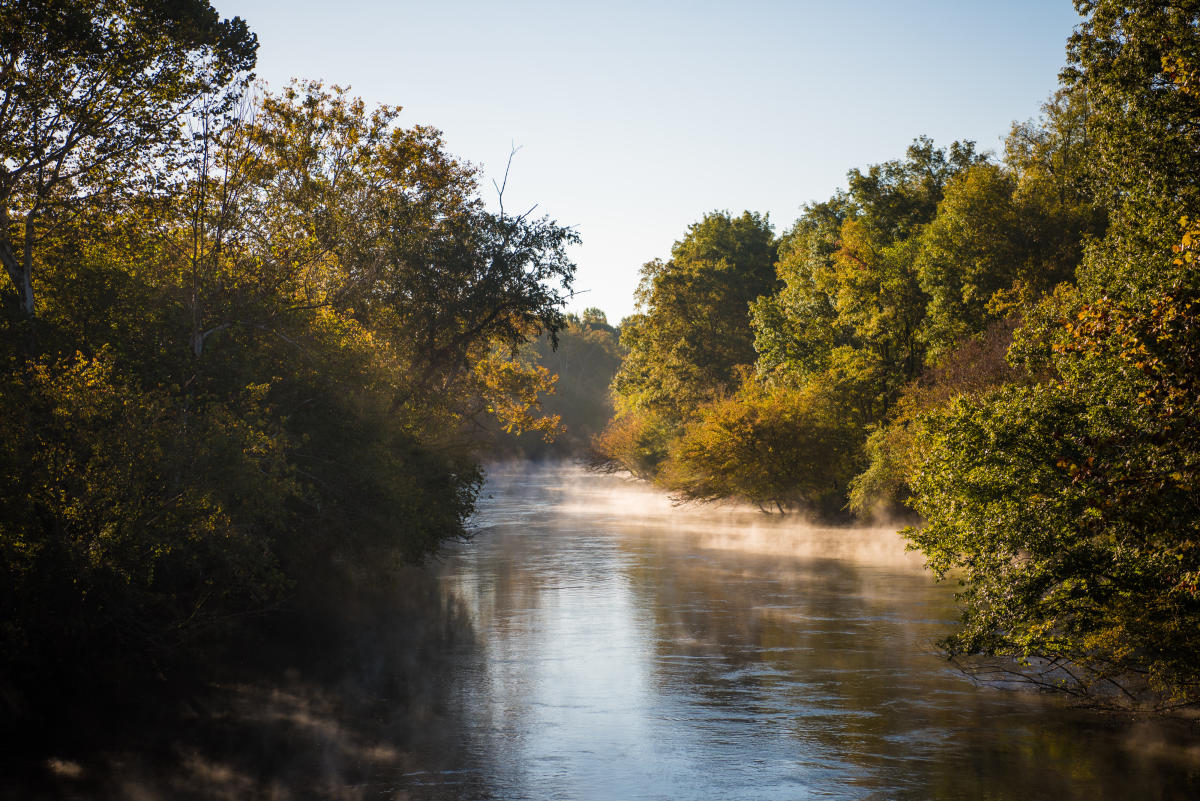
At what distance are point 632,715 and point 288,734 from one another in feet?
20.2

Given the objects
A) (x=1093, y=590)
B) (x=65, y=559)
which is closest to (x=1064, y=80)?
(x=1093, y=590)

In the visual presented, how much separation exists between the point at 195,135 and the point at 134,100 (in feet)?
5.31

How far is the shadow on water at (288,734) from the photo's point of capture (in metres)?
14.6

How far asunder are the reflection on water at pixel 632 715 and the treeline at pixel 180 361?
249cm

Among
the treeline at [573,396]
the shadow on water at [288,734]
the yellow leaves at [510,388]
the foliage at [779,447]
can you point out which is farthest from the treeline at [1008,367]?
the treeline at [573,396]

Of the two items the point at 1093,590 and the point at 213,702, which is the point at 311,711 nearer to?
the point at 213,702

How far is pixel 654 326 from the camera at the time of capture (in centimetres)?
7894

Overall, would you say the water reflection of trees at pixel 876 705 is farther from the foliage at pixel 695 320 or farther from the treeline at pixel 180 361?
the foliage at pixel 695 320

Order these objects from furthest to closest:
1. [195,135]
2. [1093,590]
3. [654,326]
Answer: [654,326] < [195,135] < [1093,590]

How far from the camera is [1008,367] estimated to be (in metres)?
36.5

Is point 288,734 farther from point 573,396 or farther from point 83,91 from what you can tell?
point 573,396

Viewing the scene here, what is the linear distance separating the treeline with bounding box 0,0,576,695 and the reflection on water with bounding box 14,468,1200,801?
249 cm

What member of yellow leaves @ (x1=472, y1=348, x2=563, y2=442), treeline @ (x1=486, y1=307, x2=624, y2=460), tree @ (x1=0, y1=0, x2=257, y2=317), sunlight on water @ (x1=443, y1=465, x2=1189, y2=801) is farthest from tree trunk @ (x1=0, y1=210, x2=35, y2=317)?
treeline @ (x1=486, y1=307, x2=624, y2=460)

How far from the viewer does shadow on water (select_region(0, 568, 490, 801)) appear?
574 inches
